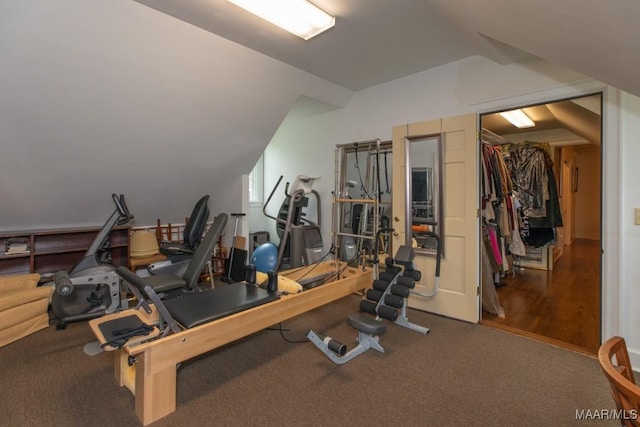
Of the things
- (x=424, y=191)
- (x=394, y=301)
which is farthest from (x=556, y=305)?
(x=394, y=301)

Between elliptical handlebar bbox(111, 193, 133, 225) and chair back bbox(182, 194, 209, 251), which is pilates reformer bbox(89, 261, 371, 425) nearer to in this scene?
chair back bbox(182, 194, 209, 251)

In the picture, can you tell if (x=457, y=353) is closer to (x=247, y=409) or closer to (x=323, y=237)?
(x=247, y=409)

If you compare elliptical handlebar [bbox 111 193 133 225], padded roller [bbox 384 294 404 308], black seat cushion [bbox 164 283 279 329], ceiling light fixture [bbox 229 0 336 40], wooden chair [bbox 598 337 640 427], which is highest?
ceiling light fixture [bbox 229 0 336 40]

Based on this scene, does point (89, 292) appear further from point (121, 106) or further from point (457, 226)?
point (457, 226)

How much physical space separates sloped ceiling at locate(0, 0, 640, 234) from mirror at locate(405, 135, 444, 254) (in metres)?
0.92

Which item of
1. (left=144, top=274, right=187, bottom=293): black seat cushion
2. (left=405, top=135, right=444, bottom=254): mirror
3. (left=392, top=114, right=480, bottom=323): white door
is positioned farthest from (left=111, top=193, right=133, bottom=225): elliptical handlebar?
(left=392, top=114, right=480, bottom=323): white door

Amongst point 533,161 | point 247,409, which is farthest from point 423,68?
point 247,409

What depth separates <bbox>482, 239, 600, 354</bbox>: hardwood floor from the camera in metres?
2.84

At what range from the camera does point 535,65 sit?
272cm

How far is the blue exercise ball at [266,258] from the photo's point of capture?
13.4 ft

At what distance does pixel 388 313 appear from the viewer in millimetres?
2572

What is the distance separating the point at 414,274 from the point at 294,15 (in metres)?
2.40

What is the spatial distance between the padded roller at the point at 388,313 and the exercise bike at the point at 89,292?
8.87 feet

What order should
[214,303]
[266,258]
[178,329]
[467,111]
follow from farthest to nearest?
1. [266,258]
2. [467,111]
3. [214,303]
4. [178,329]
